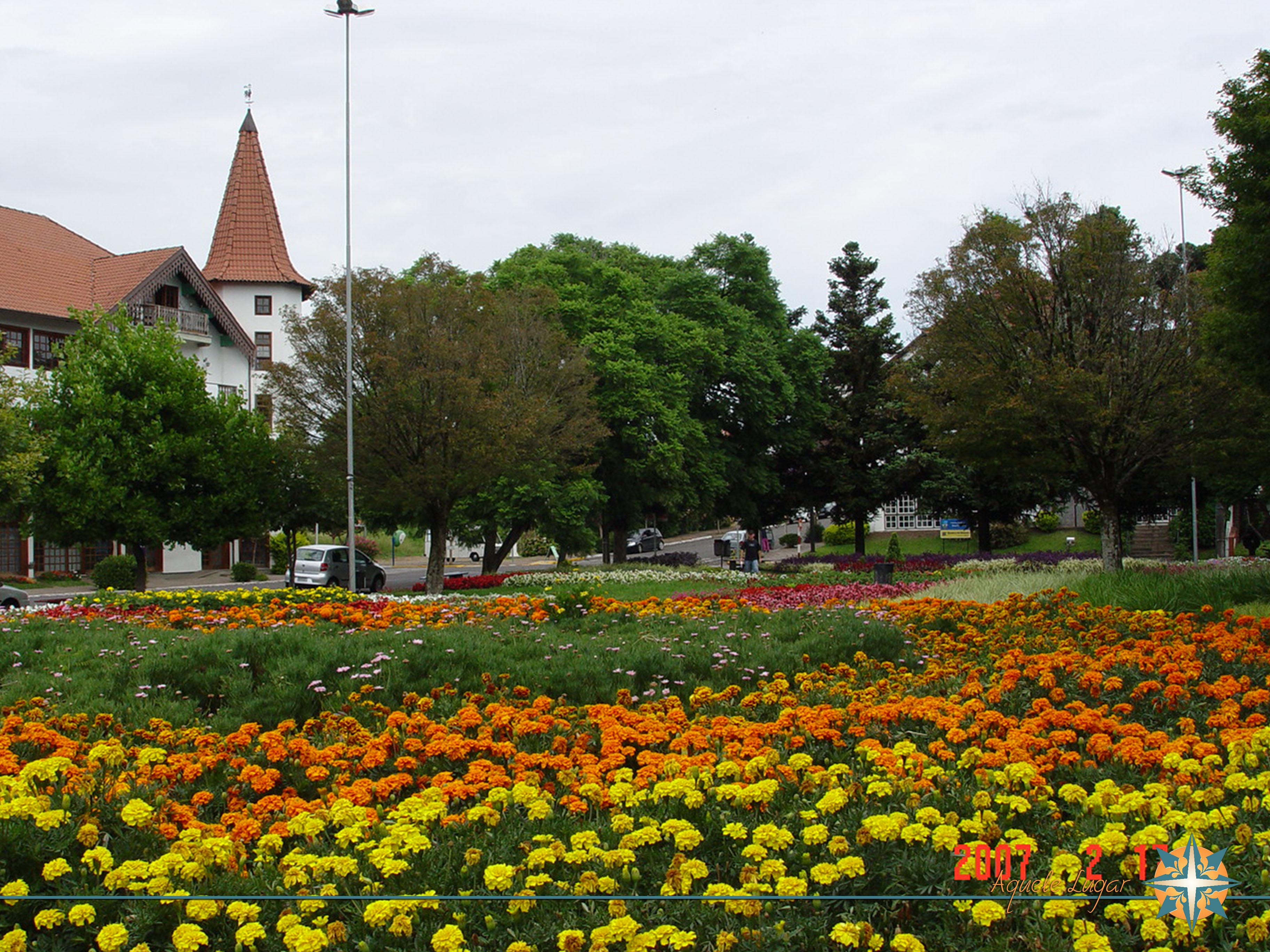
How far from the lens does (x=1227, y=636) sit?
8.05 m

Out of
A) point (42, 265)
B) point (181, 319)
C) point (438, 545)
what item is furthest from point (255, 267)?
point (438, 545)

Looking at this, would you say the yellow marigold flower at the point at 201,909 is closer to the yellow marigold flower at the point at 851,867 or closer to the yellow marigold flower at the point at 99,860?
the yellow marigold flower at the point at 99,860

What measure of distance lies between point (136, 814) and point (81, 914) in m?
0.87

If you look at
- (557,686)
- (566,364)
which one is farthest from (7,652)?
(566,364)

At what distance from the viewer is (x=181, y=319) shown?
40.9m

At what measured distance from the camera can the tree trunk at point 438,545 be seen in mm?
25016

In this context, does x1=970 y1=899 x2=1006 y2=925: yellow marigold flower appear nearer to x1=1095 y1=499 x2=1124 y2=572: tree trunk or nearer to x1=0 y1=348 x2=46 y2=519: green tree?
x1=1095 y1=499 x2=1124 y2=572: tree trunk

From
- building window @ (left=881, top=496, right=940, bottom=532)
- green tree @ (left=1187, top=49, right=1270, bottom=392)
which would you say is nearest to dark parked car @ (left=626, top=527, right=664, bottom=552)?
building window @ (left=881, top=496, right=940, bottom=532)

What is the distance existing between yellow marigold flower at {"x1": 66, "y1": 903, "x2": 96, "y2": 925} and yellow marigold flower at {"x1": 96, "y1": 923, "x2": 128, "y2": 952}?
0.13 m

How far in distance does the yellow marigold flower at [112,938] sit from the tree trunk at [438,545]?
69.3 ft

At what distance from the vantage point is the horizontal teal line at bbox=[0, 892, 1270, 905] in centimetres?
340

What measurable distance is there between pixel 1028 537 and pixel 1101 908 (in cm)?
4542

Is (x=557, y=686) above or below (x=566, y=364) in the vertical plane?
below

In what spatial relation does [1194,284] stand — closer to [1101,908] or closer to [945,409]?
[945,409]
